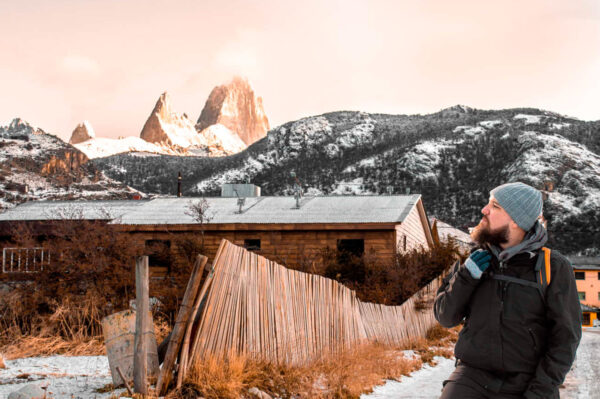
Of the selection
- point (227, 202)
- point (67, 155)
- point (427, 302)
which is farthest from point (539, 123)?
point (427, 302)

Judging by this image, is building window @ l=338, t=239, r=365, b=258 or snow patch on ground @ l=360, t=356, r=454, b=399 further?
building window @ l=338, t=239, r=365, b=258

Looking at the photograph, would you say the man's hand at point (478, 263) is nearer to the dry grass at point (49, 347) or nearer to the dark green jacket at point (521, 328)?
the dark green jacket at point (521, 328)

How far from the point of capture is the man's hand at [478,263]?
3.20 m

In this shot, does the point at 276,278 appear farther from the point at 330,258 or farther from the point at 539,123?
the point at 539,123

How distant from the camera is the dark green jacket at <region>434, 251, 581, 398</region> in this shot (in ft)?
10.0

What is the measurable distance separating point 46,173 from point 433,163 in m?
71.8

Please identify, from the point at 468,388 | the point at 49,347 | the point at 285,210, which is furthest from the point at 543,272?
the point at 285,210

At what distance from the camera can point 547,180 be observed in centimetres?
10694

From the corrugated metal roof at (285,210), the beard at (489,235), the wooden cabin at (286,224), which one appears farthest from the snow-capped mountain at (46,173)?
the beard at (489,235)

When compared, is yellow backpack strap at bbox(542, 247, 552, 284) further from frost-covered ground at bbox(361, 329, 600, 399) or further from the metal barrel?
frost-covered ground at bbox(361, 329, 600, 399)

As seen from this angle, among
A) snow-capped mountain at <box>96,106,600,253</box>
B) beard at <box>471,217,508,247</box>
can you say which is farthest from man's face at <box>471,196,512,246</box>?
snow-capped mountain at <box>96,106,600,253</box>

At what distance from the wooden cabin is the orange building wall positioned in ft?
191

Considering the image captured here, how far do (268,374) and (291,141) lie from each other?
156105 mm

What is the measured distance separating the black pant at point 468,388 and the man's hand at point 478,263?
53 cm
